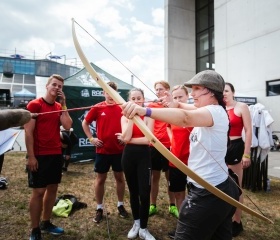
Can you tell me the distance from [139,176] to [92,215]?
1.21m

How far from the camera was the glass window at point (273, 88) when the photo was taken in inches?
463

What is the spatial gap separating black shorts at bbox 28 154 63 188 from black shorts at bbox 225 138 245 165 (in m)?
1.96

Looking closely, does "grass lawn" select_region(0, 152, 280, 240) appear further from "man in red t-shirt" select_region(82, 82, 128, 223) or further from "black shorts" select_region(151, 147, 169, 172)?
"black shorts" select_region(151, 147, 169, 172)

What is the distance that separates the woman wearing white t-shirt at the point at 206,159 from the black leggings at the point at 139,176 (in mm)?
1054

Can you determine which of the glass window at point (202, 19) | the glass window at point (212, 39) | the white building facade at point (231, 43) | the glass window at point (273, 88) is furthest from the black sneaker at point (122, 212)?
the glass window at point (202, 19)

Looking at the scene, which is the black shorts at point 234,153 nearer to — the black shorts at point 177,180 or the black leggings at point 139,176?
the black shorts at point 177,180

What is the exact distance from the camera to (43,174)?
2.71m

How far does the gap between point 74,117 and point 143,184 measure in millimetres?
4785

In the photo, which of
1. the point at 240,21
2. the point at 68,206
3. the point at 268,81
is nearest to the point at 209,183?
the point at 68,206

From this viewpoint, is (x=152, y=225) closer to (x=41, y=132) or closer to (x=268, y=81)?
(x=41, y=132)

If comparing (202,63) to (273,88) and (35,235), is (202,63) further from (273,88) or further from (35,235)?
(35,235)

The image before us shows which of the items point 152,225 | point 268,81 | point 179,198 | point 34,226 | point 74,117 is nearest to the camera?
point 34,226

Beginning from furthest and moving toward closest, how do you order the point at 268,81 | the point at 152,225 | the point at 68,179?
1. the point at 268,81
2. the point at 68,179
3. the point at 152,225

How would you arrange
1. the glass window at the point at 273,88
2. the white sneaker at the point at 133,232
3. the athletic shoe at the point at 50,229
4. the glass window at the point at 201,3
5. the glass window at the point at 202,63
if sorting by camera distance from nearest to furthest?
the white sneaker at the point at 133,232, the athletic shoe at the point at 50,229, the glass window at the point at 273,88, the glass window at the point at 202,63, the glass window at the point at 201,3
